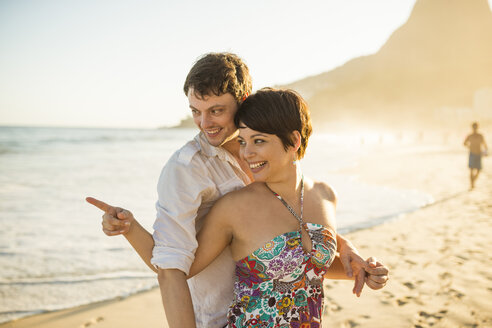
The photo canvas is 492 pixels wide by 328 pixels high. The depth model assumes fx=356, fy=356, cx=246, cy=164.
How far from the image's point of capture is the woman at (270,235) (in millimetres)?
1886

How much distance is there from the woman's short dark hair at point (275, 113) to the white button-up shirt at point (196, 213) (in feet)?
0.87

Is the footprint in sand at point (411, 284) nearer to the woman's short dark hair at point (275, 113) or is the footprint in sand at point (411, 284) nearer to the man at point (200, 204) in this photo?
the man at point (200, 204)

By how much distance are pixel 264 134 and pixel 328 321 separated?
2870 mm

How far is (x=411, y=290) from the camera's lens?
4.63 meters

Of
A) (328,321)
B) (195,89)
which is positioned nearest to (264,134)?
(195,89)

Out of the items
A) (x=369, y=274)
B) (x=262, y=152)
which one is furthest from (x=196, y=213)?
(x=369, y=274)

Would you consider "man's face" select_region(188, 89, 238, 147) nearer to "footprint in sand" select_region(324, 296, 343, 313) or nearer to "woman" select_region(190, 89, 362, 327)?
"woman" select_region(190, 89, 362, 327)

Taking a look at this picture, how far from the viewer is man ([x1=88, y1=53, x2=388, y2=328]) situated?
178 cm

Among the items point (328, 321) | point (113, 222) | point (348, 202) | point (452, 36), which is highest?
point (452, 36)

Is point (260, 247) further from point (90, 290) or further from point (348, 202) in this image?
point (348, 202)

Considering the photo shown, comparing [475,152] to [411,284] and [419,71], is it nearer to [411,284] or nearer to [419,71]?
[411,284]

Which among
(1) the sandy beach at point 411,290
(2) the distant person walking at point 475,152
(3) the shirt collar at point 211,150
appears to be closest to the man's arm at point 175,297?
(3) the shirt collar at point 211,150

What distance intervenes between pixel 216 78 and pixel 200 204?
2.36 feet

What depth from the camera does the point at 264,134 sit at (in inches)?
78.1
